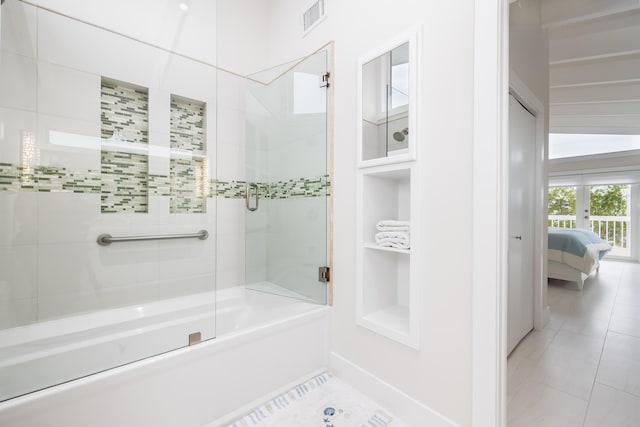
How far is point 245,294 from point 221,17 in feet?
7.81

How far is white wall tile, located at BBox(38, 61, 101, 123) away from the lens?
1.54 m

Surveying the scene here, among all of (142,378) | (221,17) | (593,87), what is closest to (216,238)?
(142,378)

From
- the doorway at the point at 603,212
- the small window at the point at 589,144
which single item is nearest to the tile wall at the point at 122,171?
the small window at the point at 589,144

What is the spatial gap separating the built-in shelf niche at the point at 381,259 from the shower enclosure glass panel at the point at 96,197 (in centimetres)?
92

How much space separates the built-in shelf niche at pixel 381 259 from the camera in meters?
1.62

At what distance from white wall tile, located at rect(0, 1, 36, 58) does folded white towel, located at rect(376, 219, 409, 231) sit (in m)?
2.16

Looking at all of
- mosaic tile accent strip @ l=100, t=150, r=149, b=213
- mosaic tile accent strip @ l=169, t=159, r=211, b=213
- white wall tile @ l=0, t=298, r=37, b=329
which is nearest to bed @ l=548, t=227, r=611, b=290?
mosaic tile accent strip @ l=169, t=159, r=211, b=213

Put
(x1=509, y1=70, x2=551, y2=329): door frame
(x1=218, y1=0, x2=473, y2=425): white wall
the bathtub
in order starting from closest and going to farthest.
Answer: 1. the bathtub
2. (x1=218, y1=0, x2=473, y2=425): white wall
3. (x1=509, y1=70, x2=551, y2=329): door frame

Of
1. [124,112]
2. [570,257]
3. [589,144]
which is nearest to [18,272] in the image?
[124,112]

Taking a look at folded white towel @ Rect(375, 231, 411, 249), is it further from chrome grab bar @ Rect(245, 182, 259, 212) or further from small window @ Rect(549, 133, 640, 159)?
small window @ Rect(549, 133, 640, 159)

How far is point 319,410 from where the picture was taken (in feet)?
4.89

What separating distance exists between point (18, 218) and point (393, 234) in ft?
6.59

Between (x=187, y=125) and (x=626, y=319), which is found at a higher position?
(x=187, y=125)

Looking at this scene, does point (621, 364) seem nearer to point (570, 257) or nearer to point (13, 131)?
point (570, 257)
